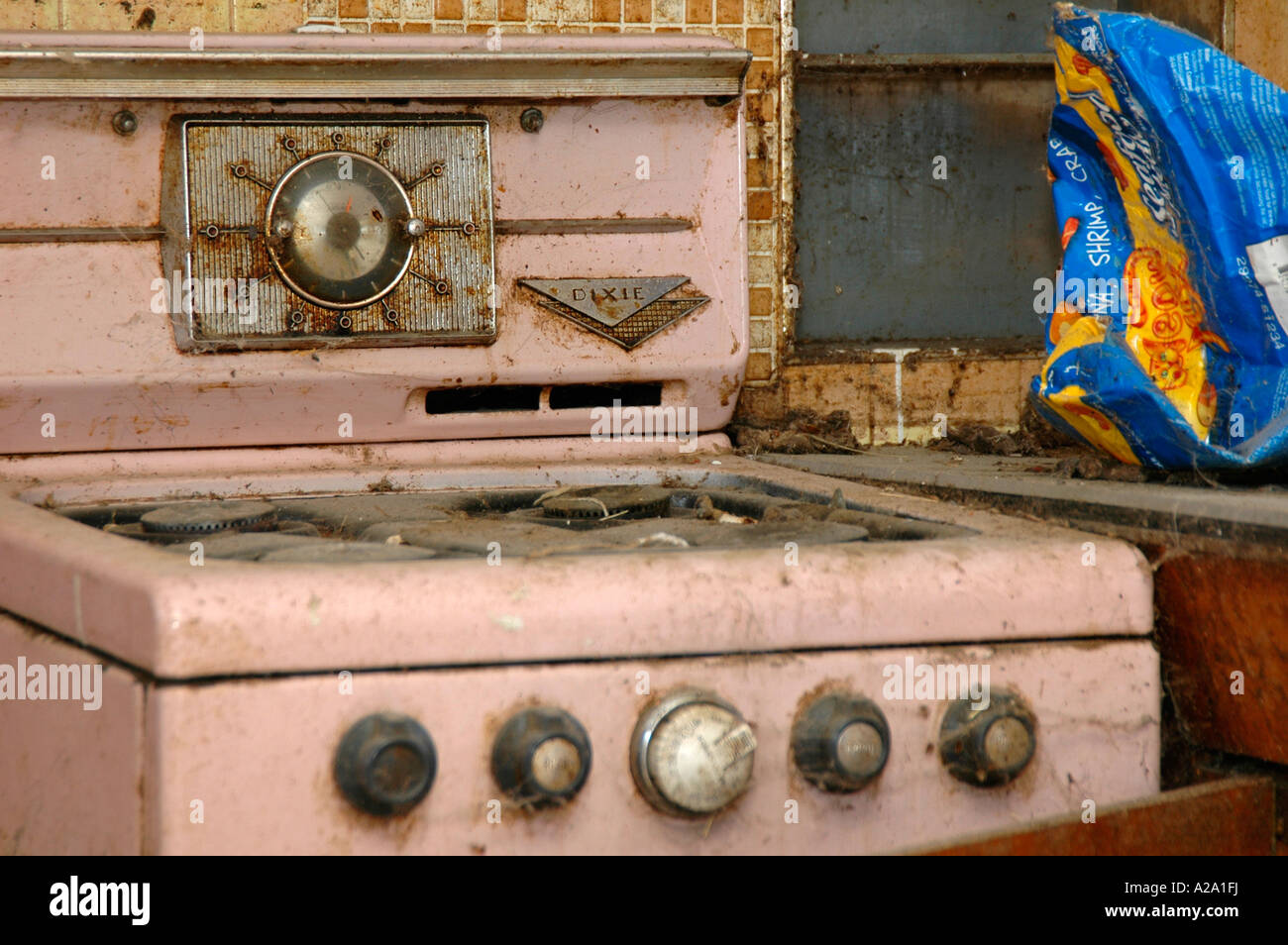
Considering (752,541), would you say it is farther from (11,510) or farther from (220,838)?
(11,510)

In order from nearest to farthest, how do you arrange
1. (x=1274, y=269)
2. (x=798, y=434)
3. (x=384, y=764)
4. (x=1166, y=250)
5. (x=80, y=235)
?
(x=384, y=764) < (x=1274, y=269) < (x=1166, y=250) < (x=80, y=235) < (x=798, y=434)

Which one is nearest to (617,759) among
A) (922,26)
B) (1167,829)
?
(1167,829)

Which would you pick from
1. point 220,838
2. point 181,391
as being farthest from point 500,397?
point 220,838

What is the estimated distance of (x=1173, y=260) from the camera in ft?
4.47

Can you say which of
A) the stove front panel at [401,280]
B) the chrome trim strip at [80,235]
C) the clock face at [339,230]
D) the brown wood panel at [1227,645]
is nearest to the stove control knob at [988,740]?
the brown wood panel at [1227,645]

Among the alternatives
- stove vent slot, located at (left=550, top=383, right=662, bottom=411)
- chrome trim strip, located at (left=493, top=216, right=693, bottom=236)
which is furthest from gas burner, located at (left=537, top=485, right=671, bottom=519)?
chrome trim strip, located at (left=493, top=216, right=693, bottom=236)

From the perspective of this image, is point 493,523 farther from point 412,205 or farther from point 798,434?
point 798,434

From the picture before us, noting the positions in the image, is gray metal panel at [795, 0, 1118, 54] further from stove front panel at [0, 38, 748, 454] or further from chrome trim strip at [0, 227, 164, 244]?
chrome trim strip at [0, 227, 164, 244]

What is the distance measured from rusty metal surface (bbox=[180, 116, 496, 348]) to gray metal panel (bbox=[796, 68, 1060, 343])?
0.78 meters

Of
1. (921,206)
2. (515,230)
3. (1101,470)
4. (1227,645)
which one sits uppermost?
(921,206)

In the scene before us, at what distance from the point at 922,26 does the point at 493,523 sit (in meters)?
1.48

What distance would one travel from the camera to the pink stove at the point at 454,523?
903 millimetres

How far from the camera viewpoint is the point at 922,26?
90.3 inches
